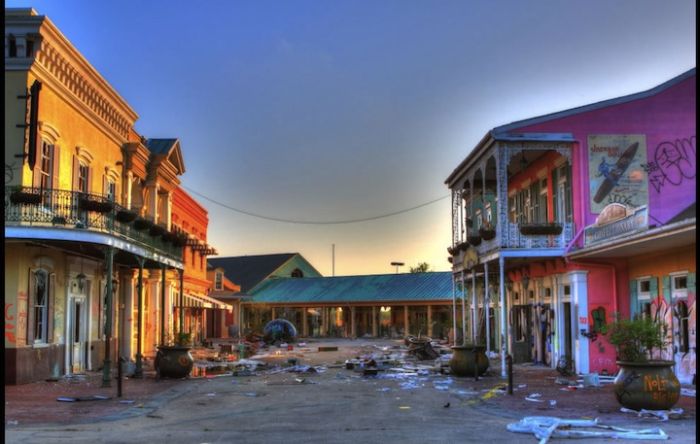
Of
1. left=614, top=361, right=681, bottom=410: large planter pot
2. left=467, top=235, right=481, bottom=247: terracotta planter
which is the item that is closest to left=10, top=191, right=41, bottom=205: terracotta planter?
left=614, top=361, right=681, bottom=410: large planter pot

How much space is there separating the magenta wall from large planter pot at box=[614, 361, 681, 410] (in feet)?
31.1

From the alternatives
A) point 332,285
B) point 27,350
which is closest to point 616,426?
point 27,350

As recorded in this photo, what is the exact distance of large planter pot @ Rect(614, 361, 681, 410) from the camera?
12258 mm

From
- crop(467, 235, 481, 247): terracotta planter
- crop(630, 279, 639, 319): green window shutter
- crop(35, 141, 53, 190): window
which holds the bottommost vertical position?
crop(630, 279, 639, 319): green window shutter

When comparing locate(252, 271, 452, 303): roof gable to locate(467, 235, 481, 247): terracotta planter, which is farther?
locate(252, 271, 452, 303): roof gable

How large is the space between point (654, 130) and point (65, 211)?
16.5m

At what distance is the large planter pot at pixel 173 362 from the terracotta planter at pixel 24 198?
19.1ft

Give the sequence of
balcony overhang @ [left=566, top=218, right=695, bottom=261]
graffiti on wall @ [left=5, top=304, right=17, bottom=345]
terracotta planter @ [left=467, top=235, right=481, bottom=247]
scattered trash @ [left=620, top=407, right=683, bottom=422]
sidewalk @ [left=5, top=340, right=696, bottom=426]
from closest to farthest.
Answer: scattered trash @ [left=620, top=407, right=683, bottom=422] → sidewalk @ [left=5, top=340, right=696, bottom=426] → balcony overhang @ [left=566, top=218, right=695, bottom=261] → graffiti on wall @ [left=5, top=304, right=17, bottom=345] → terracotta planter @ [left=467, top=235, right=481, bottom=247]

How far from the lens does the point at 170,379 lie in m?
20.1

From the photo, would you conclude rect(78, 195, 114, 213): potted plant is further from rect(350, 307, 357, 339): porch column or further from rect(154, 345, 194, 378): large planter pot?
rect(350, 307, 357, 339): porch column

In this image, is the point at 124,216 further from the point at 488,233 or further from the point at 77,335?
the point at 488,233

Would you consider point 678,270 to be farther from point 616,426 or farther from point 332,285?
point 332,285

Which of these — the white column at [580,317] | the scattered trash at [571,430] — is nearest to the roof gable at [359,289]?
the white column at [580,317]

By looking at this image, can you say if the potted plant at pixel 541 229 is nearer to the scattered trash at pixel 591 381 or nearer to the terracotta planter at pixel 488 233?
the terracotta planter at pixel 488 233
